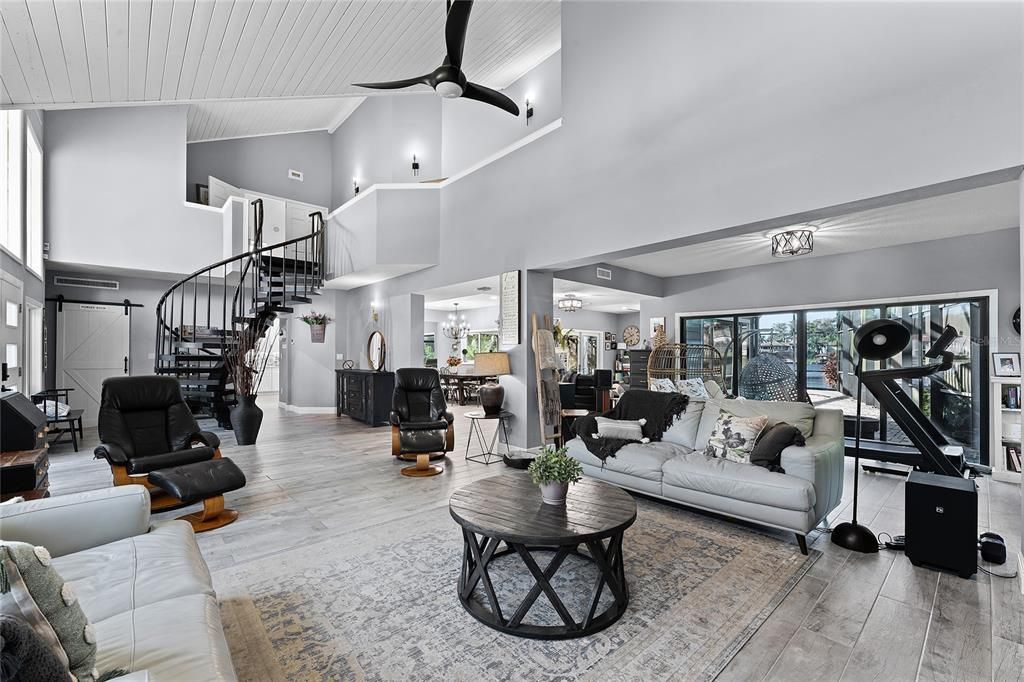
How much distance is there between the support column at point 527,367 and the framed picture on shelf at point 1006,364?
469 cm

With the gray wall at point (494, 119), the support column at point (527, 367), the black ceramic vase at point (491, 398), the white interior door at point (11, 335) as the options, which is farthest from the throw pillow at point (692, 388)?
the white interior door at point (11, 335)

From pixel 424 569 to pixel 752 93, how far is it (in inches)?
166

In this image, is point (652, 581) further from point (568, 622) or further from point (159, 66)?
point (159, 66)

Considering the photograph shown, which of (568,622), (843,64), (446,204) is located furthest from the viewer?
(446,204)

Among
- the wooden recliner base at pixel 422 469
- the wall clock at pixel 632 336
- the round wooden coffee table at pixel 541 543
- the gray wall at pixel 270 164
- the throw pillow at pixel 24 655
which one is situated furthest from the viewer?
the wall clock at pixel 632 336

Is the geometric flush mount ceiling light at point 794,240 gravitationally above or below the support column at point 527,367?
above

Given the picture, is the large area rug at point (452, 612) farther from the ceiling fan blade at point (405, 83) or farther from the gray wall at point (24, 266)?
the gray wall at point (24, 266)

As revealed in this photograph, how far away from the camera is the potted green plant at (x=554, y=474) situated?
249 centimetres

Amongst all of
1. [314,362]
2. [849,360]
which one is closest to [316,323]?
[314,362]

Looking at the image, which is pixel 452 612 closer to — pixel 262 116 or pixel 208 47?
pixel 208 47

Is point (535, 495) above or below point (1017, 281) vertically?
below

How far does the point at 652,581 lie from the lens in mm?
2623

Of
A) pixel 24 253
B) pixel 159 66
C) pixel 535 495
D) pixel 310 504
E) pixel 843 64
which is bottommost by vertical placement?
pixel 310 504

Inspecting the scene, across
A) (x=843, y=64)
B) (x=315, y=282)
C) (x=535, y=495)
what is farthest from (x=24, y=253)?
(x=843, y=64)
